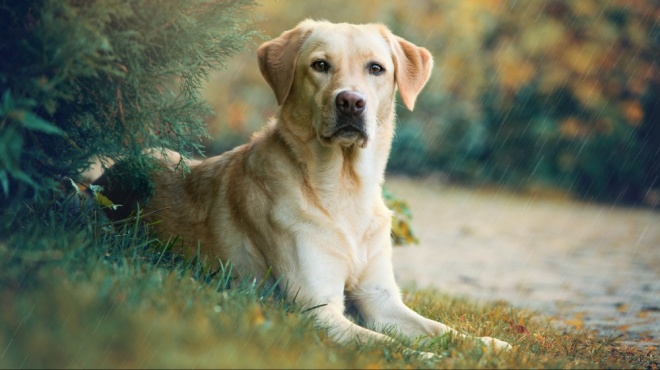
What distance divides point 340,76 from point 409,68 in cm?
62

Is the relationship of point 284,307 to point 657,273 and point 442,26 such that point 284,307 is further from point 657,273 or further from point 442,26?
point 442,26

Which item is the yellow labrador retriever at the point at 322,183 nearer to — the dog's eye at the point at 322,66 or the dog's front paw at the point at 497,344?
the dog's eye at the point at 322,66

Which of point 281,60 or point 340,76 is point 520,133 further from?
point 340,76

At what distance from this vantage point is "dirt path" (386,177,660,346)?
5496 mm

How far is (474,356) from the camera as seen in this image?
320 cm

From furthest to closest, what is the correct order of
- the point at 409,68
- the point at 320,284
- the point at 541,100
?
the point at 541,100
the point at 409,68
the point at 320,284

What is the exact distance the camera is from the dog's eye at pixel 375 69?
4109 millimetres

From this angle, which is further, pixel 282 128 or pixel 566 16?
pixel 566 16

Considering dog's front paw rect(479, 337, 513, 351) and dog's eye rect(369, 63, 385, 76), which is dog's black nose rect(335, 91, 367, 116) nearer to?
dog's eye rect(369, 63, 385, 76)

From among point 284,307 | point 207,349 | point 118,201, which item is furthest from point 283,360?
point 118,201

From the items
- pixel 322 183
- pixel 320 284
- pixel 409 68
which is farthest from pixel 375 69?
pixel 320 284

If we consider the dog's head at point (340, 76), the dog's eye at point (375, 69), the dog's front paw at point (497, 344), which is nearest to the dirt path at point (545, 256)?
the dog's front paw at point (497, 344)

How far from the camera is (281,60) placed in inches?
168

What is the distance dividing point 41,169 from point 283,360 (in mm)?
1573
